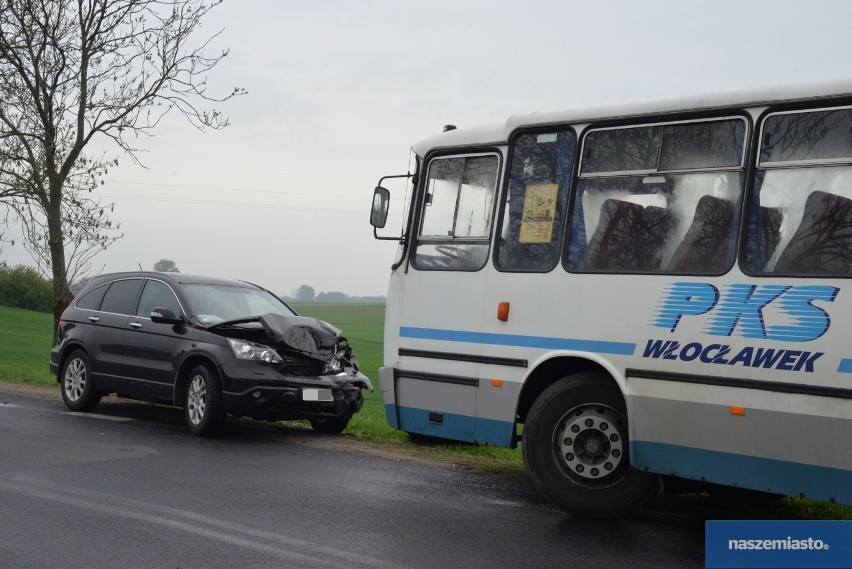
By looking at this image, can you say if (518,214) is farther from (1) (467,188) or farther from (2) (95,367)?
(2) (95,367)

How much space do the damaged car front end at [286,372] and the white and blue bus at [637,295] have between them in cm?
249

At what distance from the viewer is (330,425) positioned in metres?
12.6

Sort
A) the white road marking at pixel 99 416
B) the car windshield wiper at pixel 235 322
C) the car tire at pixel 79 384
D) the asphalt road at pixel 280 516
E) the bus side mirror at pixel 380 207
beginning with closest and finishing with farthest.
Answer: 1. the asphalt road at pixel 280 516
2. the bus side mirror at pixel 380 207
3. the car windshield wiper at pixel 235 322
4. the white road marking at pixel 99 416
5. the car tire at pixel 79 384

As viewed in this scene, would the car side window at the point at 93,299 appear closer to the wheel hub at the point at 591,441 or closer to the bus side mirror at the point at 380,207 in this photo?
the bus side mirror at the point at 380,207

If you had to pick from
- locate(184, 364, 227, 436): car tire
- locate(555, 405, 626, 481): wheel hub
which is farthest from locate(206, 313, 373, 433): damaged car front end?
locate(555, 405, 626, 481): wheel hub

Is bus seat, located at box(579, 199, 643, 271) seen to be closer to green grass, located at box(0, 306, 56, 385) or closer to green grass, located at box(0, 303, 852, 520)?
green grass, located at box(0, 303, 852, 520)

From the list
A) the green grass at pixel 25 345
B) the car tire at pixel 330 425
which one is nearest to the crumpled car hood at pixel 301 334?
the car tire at pixel 330 425

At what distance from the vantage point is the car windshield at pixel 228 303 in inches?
490

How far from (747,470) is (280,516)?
322 cm

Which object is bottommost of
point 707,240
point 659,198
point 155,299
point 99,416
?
point 99,416

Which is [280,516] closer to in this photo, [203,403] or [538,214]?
[538,214]

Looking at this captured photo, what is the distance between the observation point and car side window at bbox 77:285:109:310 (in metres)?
13.9

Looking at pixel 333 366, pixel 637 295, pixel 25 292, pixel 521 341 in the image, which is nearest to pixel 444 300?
pixel 521 341

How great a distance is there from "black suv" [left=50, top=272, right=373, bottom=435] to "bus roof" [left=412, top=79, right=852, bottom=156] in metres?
3.40
